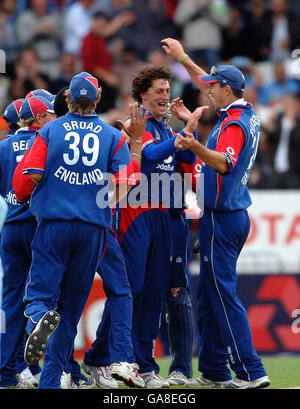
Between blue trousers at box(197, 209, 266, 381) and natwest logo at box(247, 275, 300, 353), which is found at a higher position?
blue trousers at box(197, 209, 266, 381)

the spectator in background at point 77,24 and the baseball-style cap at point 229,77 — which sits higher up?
the spectator in background at point 77,24

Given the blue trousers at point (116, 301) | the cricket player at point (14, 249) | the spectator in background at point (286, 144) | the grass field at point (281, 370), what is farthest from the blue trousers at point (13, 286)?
the spectator in background at point (286, 144)

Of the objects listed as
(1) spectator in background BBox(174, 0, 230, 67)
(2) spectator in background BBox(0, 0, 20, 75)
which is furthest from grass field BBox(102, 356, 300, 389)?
(2) spectator in background BBox(0, 0, 20, 75)

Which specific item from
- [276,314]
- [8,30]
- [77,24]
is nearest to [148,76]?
[276,314]

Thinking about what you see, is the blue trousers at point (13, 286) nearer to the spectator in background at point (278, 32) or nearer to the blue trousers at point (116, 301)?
the blue trousers at point (116, 301)

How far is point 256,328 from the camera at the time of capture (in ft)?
38.7

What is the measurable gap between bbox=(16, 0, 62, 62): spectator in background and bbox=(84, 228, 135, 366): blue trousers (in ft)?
30.2

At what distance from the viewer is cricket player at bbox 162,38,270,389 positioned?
701 centimetres

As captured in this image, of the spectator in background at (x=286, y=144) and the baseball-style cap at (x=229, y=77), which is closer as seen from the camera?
the baseball-style cap at (x=229, y=77)

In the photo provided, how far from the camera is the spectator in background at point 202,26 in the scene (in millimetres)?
15984

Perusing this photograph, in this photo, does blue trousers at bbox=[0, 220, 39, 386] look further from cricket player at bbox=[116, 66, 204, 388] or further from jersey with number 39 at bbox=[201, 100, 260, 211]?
jersey with number 39 at bbox=[201, 100, 260, 211]

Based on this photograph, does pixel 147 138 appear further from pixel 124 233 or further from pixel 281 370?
pixel 281 370

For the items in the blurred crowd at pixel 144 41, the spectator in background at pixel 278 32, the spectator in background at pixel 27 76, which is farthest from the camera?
the spectator in background at pixel 278 32
